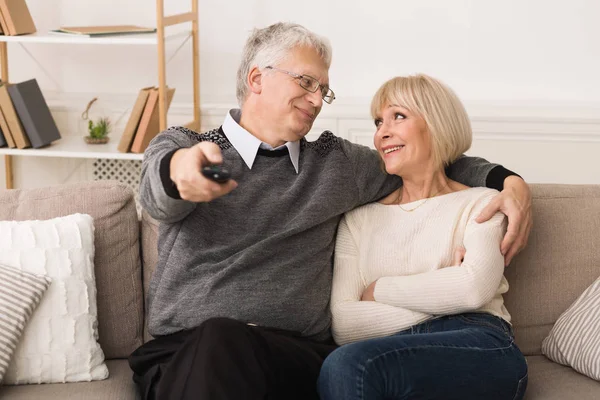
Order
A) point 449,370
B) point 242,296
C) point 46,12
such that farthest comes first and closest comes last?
point 46,12, point 242,296, point 449,370

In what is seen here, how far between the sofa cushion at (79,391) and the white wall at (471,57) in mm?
1784

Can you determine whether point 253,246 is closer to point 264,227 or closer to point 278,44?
point 264,227

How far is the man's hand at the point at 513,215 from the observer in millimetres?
1950

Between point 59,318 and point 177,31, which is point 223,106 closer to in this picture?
point 177,31

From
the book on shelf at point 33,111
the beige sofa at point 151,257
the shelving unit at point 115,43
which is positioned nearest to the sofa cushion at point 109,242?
the beige sofa at point 151,257

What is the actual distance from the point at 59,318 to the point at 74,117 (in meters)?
1.90

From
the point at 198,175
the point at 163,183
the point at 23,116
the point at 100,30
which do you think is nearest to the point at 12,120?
the point at 23,116

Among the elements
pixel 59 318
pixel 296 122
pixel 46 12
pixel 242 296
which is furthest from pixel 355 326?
pixel 46 12

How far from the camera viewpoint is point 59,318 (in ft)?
6.22

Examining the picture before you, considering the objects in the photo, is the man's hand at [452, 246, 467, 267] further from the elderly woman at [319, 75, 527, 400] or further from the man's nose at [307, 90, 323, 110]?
the man's nose at [307, 90, 323, 110]

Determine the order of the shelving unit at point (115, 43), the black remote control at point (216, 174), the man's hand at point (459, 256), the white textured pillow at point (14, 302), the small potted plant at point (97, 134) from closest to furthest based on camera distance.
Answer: the black remote control at point (216, 174) → the white textured pillow at point (14, 302) → the man's hand at point (459, 256) → the shelving unit at point (115, 43) → the small potted plant at point (97, 134)

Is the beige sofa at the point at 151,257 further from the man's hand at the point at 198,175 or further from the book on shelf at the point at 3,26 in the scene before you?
the book on shelf at the point at 3,26

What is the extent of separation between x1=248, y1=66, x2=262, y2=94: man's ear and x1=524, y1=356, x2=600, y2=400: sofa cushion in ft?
3.07

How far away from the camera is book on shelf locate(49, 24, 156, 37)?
10.5 ft
